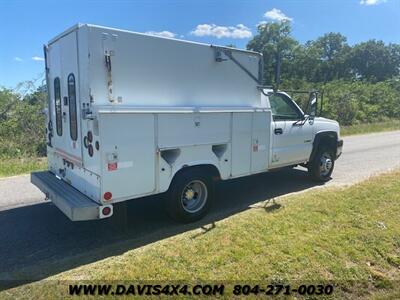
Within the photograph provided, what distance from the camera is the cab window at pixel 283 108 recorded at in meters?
6.74

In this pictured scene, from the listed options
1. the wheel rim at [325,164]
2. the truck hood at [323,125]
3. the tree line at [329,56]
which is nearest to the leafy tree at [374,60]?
the tree line at [329,56]

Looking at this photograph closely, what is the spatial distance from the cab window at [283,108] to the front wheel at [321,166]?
1.20m

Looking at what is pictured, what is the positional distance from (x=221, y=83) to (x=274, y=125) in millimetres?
1482

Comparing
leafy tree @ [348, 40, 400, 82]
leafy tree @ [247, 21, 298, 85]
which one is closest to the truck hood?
leafy tree @ [247, 21, 298, 85]

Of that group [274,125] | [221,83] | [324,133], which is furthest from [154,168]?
[324,133]

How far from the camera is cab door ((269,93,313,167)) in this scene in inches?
258

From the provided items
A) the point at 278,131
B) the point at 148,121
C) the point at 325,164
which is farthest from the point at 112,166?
the point at 325,164

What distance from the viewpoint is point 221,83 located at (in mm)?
5605

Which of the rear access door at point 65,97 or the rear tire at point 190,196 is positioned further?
the rear tire at point 190,196

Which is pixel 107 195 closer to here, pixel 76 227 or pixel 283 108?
pixel 76 227

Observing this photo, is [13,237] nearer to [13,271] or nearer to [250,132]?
[13,271]

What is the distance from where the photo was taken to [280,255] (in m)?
4.10

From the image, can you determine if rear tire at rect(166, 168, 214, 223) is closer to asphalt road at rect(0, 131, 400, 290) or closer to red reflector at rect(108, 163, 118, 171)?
asphalt road at rect(0, 131, 400, 290)

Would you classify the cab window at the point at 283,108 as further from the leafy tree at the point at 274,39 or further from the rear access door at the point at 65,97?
the leafy tree at the point at 274,39
